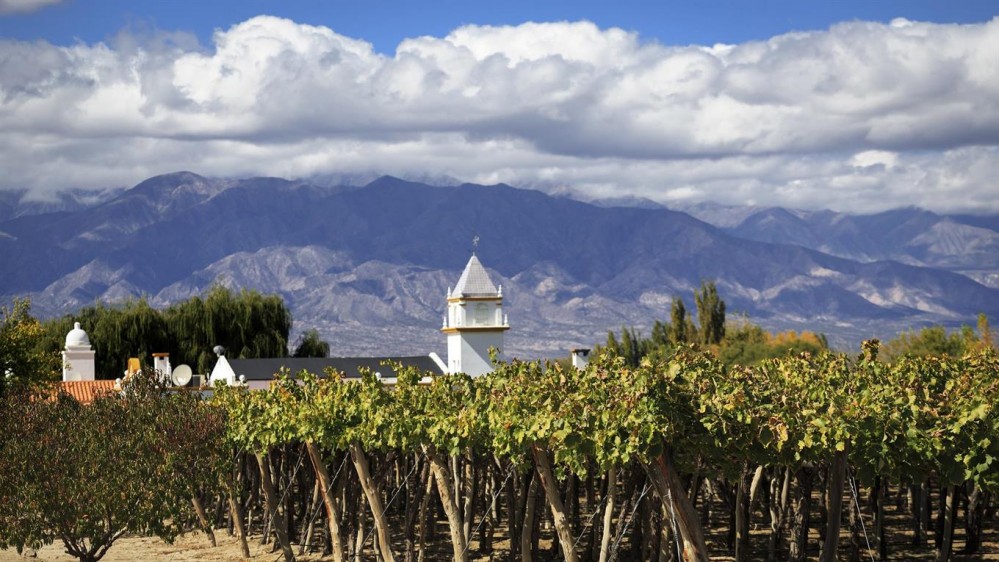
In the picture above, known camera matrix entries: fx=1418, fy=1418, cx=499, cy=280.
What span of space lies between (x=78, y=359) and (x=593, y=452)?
5672 centimetres

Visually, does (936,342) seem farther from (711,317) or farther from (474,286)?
(711,317)

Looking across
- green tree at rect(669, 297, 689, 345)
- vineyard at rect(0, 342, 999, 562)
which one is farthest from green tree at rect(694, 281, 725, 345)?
vineyard at rect(0, 342, 999, 562)

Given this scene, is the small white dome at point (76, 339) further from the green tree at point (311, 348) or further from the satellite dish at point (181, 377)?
the satellite dish at point (181, 377)

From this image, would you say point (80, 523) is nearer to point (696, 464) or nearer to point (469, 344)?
point (696, 464)

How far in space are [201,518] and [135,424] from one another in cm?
410

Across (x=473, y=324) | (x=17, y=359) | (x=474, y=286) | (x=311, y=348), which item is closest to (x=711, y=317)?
(x=474, y=286)

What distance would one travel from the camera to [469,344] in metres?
83.2

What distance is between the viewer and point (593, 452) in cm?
1917

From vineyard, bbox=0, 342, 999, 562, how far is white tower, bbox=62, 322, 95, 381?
117ft

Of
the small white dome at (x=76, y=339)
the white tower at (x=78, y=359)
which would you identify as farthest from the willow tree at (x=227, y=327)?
the white tower at (x=78, y=359)

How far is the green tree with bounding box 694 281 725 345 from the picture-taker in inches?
4254

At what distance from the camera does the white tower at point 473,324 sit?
3270 inches

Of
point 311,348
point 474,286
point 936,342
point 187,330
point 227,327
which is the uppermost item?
point 474,286

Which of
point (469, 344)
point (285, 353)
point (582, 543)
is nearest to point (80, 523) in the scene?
point (582, 543)
